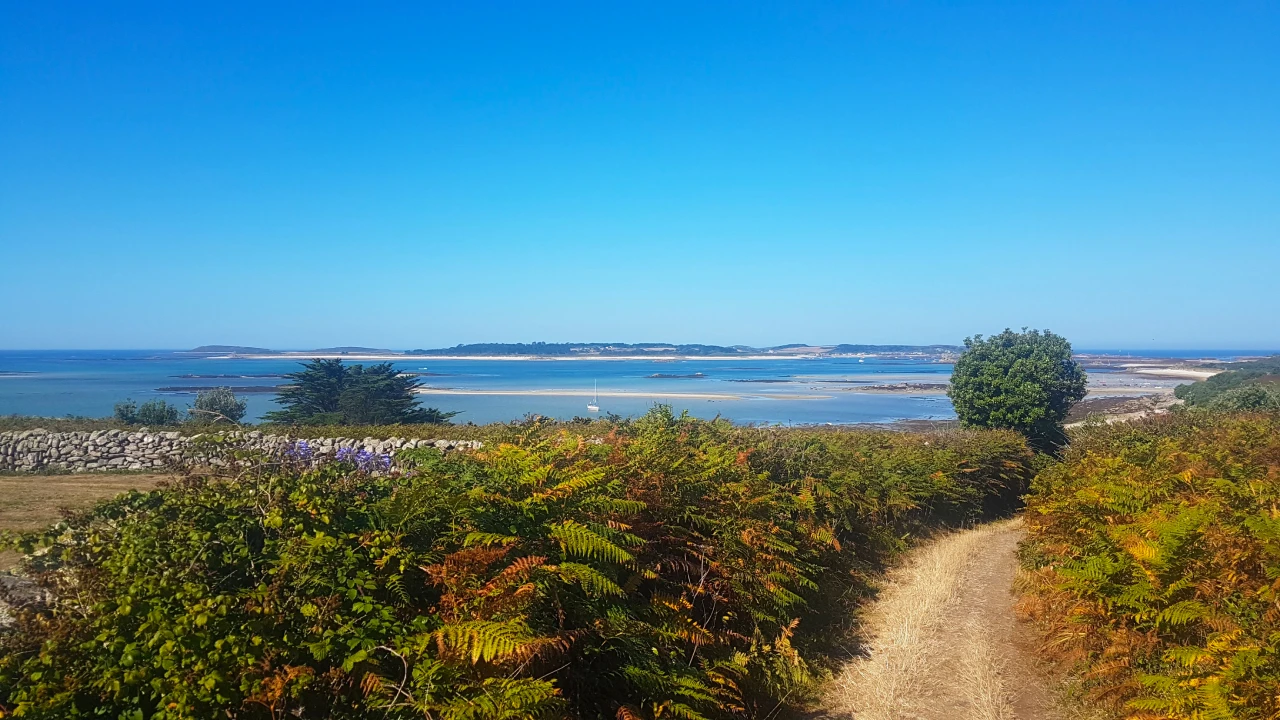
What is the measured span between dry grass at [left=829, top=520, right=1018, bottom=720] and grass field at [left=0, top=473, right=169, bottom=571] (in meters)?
9.78

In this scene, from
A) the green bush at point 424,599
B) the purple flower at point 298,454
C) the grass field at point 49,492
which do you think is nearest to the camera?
the green bush at point 424,599

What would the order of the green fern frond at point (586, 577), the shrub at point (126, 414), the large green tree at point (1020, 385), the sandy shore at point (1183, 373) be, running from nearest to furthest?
the green fern frond at point (586, 577), the shrub at point (126, 414), the large green tree at point (1020, 385), the sandy shore at point (1183, 373)

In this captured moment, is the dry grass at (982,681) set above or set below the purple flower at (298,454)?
below

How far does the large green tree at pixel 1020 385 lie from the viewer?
24516 mm

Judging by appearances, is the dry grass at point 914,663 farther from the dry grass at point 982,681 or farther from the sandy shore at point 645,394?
the sandy shore at point 645,394

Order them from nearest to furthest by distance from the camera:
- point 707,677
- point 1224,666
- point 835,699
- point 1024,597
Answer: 1. point 1224,666
2. point 707,677
3. point 835,699
4. point 1024,597

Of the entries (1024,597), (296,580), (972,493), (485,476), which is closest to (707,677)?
(485,476)

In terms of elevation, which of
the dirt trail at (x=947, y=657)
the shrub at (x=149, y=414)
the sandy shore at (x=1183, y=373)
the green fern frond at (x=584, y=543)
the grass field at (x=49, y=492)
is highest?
the green fern frond at (x=584, y=543)

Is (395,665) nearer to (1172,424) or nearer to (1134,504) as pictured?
(1134,504)

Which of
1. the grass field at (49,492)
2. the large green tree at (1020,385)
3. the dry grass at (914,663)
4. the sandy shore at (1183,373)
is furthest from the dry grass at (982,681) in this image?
the sandy shore at (1183,373)

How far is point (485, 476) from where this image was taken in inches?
213

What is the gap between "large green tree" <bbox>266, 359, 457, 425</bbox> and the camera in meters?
25.1

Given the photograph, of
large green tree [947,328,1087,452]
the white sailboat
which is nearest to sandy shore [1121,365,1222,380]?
the white sailboat

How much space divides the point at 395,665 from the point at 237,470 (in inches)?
72.0
